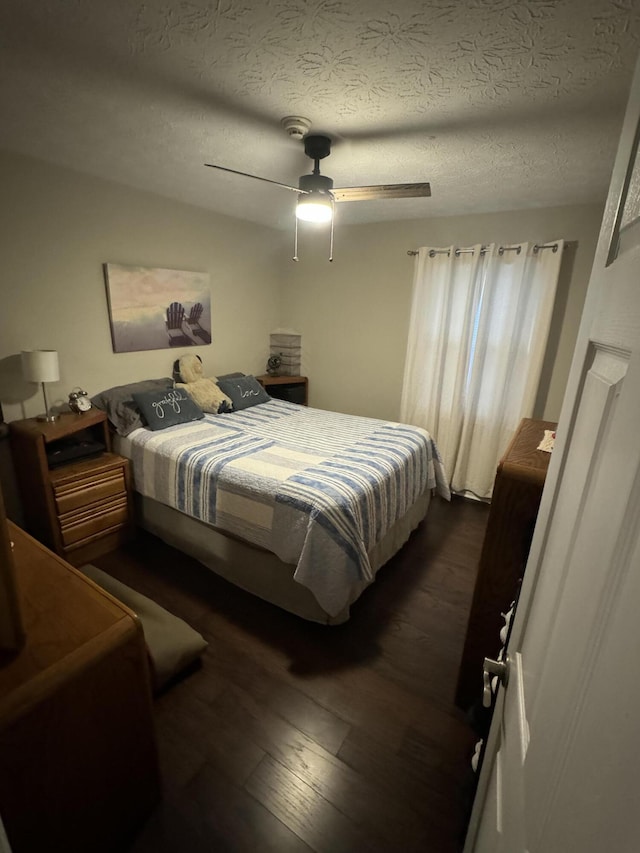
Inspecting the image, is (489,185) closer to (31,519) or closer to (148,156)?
(148,156)

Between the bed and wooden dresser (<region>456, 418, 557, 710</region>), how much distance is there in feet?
1.90

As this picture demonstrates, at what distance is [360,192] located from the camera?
201 cm

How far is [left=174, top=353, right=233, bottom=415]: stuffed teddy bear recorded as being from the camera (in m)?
3.28

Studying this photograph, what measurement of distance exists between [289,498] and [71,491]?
1.45 m

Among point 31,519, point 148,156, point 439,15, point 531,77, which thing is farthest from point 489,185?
point 31,519

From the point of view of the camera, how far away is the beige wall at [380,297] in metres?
2.86

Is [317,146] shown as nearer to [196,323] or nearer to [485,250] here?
[485,250]

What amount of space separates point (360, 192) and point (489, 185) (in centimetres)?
104

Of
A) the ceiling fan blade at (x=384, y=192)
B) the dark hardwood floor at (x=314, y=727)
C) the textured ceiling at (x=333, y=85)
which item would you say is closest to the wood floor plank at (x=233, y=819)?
the dark hardwood floor at (x=314, y=727)

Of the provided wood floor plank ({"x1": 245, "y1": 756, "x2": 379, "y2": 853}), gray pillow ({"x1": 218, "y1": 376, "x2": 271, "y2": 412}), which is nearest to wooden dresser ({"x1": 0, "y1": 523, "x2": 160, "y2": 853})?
wood floor plank ({"x1": 245, "y1": 756, "x2": 379, "y2": 853})

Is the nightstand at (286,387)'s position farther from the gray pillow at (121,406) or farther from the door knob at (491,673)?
the door knob at (491,673)

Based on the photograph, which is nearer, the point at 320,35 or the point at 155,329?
the point at 320,35

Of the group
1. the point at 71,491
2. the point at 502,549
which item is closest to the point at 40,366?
the point at 71,491

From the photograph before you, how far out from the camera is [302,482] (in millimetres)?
1986
